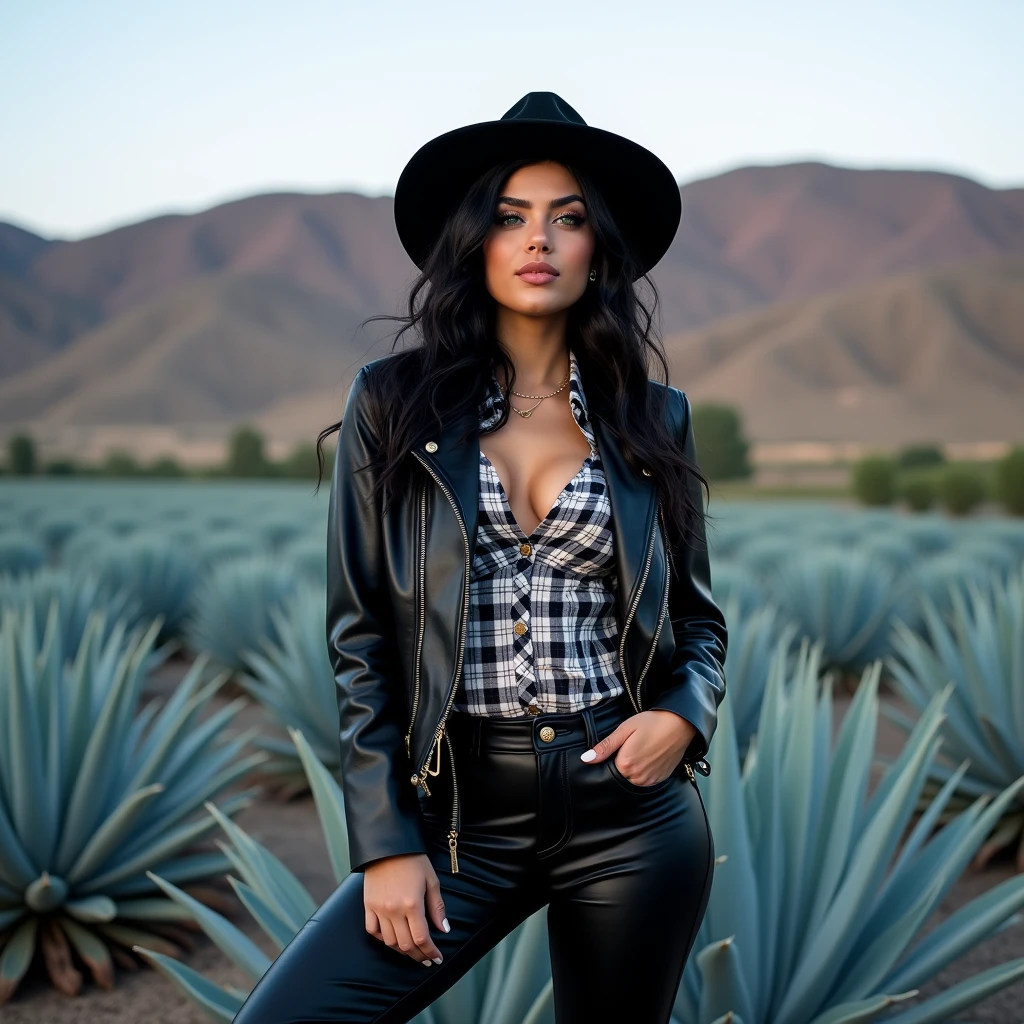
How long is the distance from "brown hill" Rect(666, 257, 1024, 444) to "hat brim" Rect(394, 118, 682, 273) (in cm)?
7777

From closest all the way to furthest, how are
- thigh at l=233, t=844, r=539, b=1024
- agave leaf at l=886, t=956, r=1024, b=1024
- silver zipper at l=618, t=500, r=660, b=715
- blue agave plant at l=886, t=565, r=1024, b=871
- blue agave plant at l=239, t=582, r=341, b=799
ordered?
1. thigh at l=233, t=844, r=539, b=1024
2. silver zipper at l=618, t=500, r=660, b=715
3. agave leaf at l=886, t=956, r=1024, b=1024
4. blue agave plant at l=886, t=565, r=1024, b=871
5. blue agave plant at l=239, t=582, r=341, b=799

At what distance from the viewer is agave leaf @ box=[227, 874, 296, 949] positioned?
2090 mm

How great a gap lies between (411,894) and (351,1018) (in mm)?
158

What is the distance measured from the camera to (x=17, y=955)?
304cm

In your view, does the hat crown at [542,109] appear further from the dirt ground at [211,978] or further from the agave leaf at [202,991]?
the dirt ground at [211,978]

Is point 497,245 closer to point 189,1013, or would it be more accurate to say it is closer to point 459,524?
point 459,524

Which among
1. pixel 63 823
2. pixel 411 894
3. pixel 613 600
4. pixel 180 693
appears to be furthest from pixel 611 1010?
pixel 180 693

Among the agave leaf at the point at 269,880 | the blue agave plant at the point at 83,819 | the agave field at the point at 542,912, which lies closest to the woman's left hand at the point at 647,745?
the agave field at the point at 542,912

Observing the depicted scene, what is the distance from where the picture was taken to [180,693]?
3693mm

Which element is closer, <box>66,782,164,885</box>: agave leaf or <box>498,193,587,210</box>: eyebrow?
<box>498,193,587,210</box>: eyebrow

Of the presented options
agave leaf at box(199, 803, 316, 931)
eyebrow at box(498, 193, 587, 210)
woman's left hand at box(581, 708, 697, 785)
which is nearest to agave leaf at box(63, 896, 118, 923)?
agave leaf at box(199, 803, 316, 931)

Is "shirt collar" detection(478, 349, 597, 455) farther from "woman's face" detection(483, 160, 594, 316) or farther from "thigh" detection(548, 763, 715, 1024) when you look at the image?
"thigh" detection(548, 763, 715, 1024)

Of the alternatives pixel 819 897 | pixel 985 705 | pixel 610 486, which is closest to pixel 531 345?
pixel 610 486

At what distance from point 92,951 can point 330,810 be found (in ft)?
4.30
